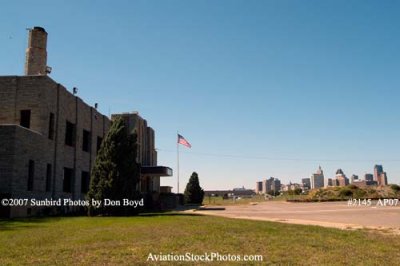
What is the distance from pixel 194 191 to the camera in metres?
61.5

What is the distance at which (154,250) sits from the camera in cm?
1072

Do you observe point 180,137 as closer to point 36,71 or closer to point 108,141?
point 36,71

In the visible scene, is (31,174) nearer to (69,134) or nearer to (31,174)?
(31,174)

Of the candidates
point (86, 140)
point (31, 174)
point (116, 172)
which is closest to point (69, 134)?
point (86, 140)

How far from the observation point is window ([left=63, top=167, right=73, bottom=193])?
3344 cm

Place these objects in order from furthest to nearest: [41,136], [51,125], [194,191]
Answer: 1. [194,191]
2. [51,125]
3. [41,136]

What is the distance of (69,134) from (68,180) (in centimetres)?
377

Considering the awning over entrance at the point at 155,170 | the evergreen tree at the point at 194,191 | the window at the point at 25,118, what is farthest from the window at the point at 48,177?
the evergreen tree at the point at 194,191

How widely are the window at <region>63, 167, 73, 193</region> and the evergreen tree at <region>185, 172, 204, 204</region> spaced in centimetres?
2843

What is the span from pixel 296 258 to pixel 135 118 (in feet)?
135

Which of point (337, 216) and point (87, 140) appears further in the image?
point (87, 140)

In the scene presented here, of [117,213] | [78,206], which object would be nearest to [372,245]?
[117,213]

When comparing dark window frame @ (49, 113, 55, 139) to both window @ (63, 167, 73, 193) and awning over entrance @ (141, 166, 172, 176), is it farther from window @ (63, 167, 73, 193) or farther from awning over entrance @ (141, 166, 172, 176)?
awning over entrance @ (141, 166, 172, 176)

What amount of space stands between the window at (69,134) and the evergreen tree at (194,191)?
28.8 m
